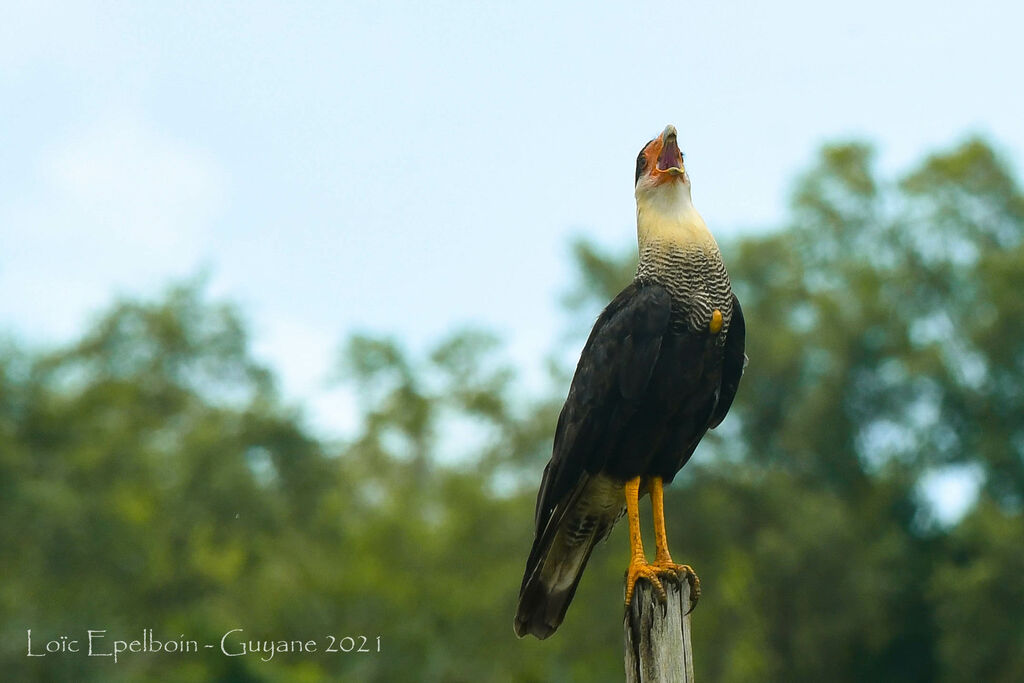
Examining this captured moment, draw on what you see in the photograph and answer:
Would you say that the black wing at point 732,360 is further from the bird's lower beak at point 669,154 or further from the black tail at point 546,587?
the black tail at point 546,587

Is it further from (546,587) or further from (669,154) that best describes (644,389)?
(669,154)

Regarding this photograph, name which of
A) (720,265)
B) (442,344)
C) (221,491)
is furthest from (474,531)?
(720,265)

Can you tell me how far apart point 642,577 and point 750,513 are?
21155mm

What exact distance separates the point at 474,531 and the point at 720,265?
82.2ft

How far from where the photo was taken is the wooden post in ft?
16.1

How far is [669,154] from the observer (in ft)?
19.6

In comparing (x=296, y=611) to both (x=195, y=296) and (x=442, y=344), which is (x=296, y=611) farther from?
(x=195, y=296)

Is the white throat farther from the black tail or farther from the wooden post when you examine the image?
the wooden post

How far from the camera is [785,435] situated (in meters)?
25.9

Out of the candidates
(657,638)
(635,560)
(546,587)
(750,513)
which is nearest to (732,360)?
(635,560)

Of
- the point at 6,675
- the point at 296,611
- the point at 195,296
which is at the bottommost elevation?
the point at 6,675

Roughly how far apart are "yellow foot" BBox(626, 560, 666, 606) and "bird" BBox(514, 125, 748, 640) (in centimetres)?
22

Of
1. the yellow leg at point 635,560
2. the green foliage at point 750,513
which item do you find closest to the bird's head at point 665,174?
the yellow leg at point 635,560

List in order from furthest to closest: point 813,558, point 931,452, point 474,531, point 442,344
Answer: point 442,344 → point 474,531 → point 931,452 → point 813,558
